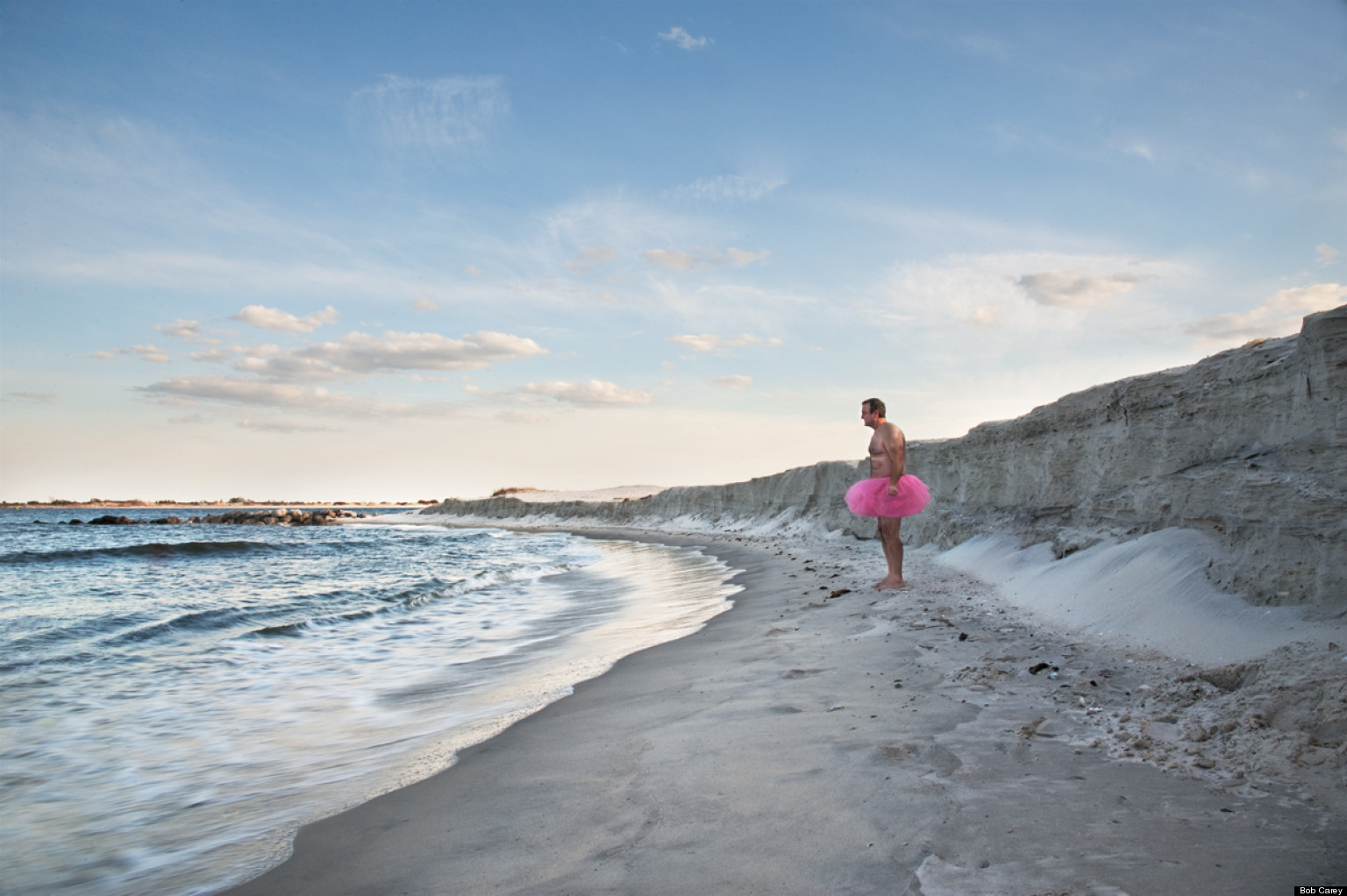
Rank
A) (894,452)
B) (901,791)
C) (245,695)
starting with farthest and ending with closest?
(894,452) < (245,695) < (901,791)

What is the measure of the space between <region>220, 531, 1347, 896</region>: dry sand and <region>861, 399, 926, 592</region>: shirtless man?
3.43 metres

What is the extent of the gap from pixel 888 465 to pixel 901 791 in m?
5.68

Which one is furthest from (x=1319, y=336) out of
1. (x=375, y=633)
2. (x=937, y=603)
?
(x=375, y=633)

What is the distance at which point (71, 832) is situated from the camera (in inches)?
119

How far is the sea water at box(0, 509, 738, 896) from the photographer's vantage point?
293 centimetres

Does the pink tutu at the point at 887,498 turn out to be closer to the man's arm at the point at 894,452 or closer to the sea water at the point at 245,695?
the man's arm at the point at 894,452

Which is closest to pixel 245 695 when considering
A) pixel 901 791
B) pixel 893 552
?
pixel 901 791

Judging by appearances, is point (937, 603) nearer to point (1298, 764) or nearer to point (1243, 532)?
point (1243, 532)

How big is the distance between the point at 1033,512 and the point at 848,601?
2818mm

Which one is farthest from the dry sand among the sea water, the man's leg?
the man's leg

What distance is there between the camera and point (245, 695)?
5.36m

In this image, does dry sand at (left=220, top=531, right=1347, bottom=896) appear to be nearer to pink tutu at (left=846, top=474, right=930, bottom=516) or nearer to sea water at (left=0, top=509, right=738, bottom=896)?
sea water at (left=0, top=509, right=738, bottom=896)

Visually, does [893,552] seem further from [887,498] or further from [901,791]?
[901,791]

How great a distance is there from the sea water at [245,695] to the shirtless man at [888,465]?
6.78ft
